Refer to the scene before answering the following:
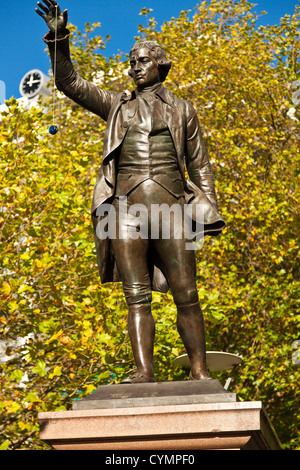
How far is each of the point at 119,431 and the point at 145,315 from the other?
1095 millimetres

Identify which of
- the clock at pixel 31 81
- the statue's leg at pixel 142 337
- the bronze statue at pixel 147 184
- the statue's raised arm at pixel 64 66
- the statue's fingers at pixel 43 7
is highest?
the clock at pixel 31 81

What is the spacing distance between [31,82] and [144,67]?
170ft

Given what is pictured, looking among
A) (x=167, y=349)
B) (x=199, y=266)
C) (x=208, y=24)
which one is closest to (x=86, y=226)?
(x=167, y=349)

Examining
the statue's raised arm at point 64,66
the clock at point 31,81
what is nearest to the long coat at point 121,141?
the statue's raised arm at point 64,66

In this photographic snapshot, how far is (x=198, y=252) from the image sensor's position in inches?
693

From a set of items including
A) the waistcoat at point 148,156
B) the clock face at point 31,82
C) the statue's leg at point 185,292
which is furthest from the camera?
the clock face at point 31,82

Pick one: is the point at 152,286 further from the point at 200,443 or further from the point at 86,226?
the point at 86,226

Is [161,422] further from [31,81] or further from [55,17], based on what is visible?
[31,81]

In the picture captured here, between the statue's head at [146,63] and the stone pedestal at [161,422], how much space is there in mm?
2586

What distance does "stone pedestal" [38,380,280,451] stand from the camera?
5.28 metres

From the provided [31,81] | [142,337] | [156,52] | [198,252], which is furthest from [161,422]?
[31,81]

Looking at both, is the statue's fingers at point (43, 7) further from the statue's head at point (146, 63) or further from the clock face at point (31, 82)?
the clock face at point (31, 82)

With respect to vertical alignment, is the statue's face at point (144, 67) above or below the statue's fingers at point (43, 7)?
below

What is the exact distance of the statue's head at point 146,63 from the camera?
6.61 meters
